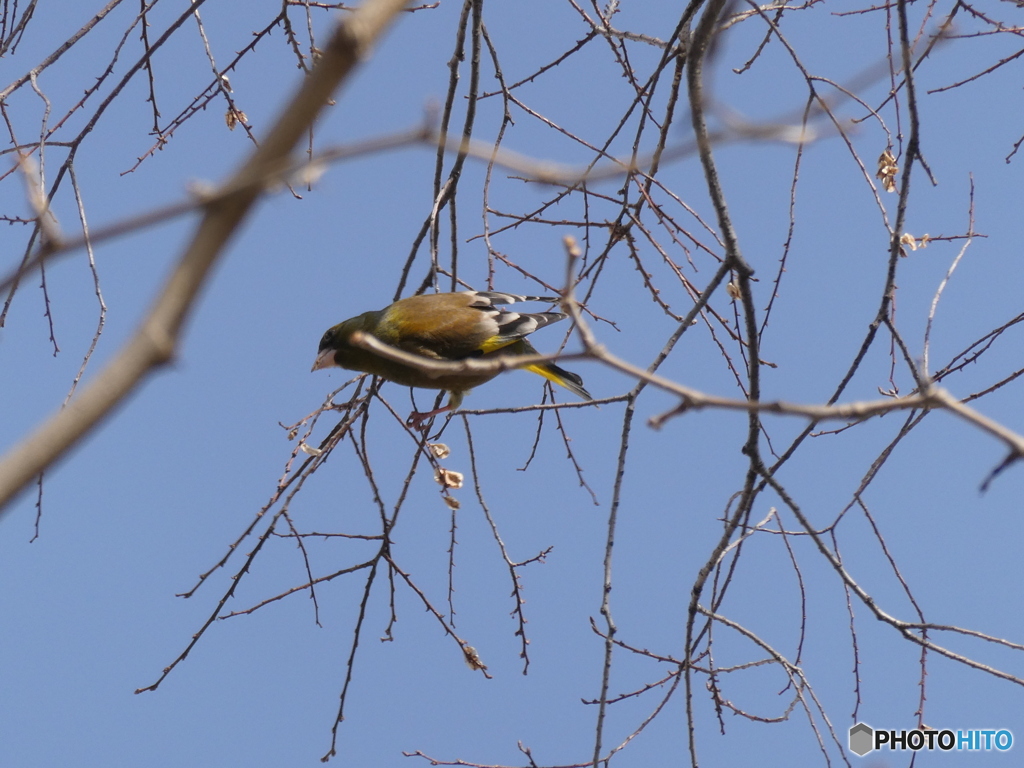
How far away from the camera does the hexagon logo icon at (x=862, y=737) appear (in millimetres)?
3729

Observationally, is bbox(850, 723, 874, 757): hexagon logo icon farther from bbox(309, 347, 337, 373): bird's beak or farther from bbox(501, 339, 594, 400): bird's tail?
bbox(309, 347, 337, 373): bird's beak

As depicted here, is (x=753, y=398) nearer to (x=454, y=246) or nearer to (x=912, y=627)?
(x=912, y=627)

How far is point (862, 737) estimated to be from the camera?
12.5ft

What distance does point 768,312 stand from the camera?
340cm

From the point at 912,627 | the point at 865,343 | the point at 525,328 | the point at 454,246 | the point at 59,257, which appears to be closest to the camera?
the point at 59,257

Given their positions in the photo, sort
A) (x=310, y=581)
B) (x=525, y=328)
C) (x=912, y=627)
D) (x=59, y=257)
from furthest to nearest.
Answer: (x=525, y=328) < (x=310, y=581) < (x=912, y=627) < (x=59, y=257)

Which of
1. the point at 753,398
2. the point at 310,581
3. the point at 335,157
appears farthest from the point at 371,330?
the point at 335,157

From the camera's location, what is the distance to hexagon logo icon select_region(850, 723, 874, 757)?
373 centimetres

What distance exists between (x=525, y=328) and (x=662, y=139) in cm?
154

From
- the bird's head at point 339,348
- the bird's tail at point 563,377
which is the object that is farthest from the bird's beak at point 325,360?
the bird's tail at point 563,377

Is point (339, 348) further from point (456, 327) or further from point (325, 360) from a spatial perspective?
point (456, 327)

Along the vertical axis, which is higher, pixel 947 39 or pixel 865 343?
pixel 947 39

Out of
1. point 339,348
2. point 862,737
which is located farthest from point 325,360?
point 862,737

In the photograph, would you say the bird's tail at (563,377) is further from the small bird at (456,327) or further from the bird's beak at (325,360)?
the bird's beak at (325,360)
